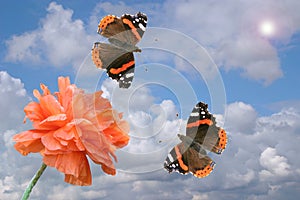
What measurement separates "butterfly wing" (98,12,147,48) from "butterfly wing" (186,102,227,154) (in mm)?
523

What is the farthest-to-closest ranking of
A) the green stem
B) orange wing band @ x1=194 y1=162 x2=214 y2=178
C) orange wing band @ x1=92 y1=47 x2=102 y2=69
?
1. orange wing band @ x1=194 y1=162 x2=214 y2=178
2. orange wing band @ x1=92 y1=47 x2=102 y2=69
3. the green stem

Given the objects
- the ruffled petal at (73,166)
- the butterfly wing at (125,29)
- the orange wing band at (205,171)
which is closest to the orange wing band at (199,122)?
the orange wing band at (205,171)

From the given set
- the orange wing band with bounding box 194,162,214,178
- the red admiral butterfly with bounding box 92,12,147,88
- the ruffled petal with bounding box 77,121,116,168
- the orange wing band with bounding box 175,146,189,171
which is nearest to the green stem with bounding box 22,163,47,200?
the ruffled petal with bounding box 77,121,116,168

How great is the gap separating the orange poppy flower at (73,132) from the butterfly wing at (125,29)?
1.73 feet

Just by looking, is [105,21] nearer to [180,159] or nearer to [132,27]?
[132,27]

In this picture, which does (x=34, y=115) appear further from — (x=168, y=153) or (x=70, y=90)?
(x=168, y=153)

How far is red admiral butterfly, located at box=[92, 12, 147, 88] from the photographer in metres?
2.26

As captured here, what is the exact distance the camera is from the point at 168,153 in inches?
88.0

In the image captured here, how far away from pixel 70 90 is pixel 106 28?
656mm

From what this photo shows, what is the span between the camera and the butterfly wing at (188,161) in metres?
2.23

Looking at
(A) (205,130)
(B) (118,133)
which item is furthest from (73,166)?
(A) (205,130)

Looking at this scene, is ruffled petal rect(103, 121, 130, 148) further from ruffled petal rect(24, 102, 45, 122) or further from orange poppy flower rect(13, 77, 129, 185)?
ruffled petal rect(24, 102, 45, 122)

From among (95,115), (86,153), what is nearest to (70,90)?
(95,115)

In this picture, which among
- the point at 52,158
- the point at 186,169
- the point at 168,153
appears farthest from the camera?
the point at 186,169
